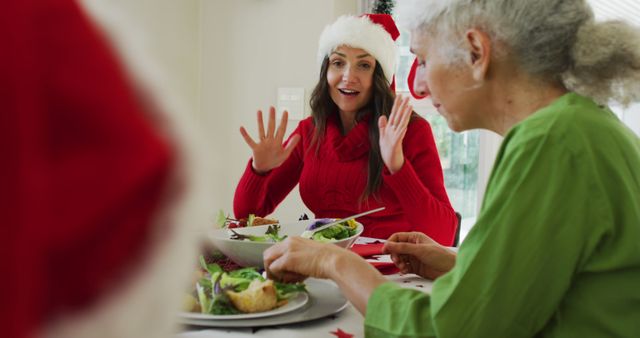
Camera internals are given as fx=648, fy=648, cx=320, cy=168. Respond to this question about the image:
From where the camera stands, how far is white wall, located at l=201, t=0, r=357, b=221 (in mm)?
3375

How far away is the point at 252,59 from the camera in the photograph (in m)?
3.51

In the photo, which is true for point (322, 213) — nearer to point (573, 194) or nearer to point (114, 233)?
point (573, 194)

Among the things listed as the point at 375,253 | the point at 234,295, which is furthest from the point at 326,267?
the point at 375,253

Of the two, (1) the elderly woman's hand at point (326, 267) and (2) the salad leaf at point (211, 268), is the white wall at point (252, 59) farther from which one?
(1) the elderly woman's hand at point (326, 267)

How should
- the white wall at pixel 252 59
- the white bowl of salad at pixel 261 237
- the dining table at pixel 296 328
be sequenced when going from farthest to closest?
the white wall at pixel 252 59
the white bowl of salad at pixel 261 237
the dining table at pixel 296 328

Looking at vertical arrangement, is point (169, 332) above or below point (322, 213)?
above

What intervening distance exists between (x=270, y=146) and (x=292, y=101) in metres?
1.31

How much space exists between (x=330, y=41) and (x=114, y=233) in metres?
2.28

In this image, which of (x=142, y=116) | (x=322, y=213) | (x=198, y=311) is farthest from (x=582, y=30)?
(x=322, y=213)

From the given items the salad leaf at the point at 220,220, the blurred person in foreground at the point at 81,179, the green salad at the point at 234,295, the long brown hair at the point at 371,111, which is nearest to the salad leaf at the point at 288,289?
the green salad at the point at 234,295

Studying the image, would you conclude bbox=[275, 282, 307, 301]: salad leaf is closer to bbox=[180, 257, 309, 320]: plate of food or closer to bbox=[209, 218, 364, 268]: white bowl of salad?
bbox=[180, 257, 309, 320]: plate of food

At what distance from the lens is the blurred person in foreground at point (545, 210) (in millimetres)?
835

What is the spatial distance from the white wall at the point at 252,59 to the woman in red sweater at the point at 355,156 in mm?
815

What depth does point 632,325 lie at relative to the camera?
87 centimetres
